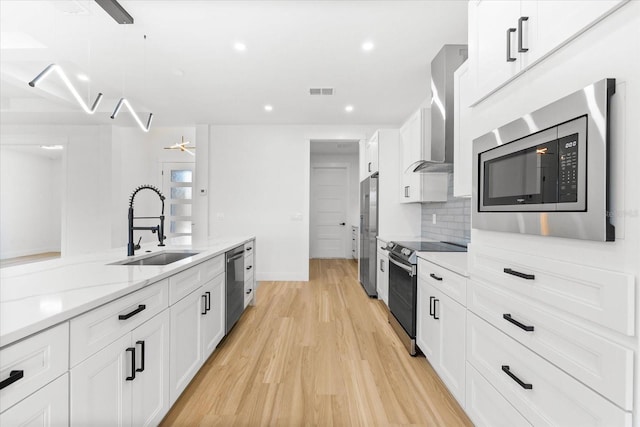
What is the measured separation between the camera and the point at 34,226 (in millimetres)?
7258

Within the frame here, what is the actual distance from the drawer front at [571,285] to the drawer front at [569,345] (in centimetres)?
5

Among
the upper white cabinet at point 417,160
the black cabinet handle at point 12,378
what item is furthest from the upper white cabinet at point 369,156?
the black cabinet handle at point 12,378

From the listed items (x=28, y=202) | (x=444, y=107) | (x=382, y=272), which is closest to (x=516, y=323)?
(x=444, y=107)

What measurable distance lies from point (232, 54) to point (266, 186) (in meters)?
2.45

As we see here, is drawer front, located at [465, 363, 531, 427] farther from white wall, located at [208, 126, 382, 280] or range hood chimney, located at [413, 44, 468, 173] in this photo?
white wall, located at [208, 126, 382, 280]

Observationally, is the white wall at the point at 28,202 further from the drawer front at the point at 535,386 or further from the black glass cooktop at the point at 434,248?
the drawer front at the point at 535,386

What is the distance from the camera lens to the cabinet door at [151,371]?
1263 mm

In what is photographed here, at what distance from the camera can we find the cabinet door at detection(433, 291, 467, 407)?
1585 millimetres

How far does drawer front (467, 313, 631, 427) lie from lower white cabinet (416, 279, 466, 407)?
17 centimetres

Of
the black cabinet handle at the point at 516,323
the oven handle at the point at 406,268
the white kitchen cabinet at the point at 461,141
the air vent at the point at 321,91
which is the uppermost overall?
the air vent at the point at 321,91

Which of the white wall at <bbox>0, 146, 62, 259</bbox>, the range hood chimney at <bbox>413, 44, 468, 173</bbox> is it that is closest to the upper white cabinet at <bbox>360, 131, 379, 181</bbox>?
the range hood chimney at <bbox>413, 44, 468, 173</bbox>

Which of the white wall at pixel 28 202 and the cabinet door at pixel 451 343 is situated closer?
the cabinet door at pixel 451 343

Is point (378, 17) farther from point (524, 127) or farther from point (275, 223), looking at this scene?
point (275, 223)

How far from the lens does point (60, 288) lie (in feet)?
3.63
